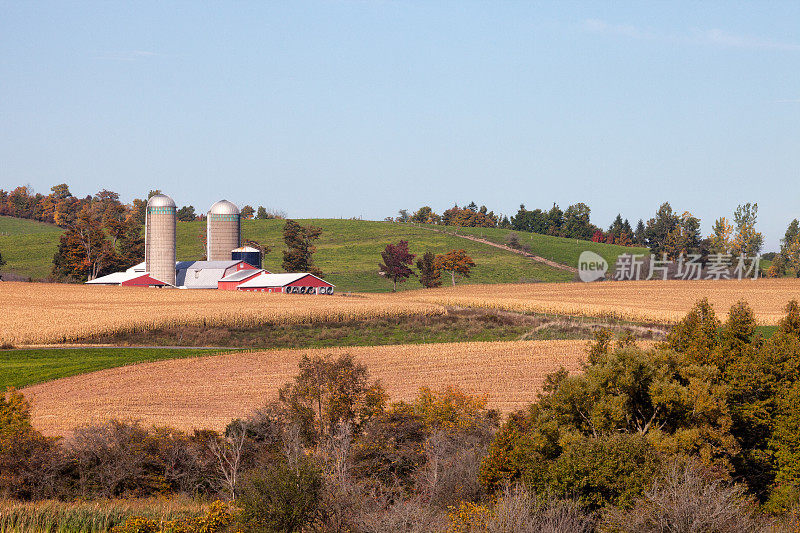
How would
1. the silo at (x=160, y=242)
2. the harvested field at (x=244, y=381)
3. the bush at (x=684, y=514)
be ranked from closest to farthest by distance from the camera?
the bush at (x=684, y=514) → the harvested field at (x=244, y=381) → the silo at (x=160, y=242)

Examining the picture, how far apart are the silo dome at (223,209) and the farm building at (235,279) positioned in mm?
10601

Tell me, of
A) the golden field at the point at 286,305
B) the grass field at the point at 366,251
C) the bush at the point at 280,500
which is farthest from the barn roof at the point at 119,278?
the bush at the point at 280,500

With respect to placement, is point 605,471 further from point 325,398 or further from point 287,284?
point 287,284

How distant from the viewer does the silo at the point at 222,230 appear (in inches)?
4235

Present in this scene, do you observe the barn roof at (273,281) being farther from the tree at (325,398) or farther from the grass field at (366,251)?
the tree at (325,398)

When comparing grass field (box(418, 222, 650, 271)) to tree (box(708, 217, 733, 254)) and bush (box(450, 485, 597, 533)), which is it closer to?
tree (box(708, 217, 733, 254))

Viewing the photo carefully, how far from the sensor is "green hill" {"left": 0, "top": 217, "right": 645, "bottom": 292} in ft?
461

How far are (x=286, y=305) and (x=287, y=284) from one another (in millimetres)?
17905

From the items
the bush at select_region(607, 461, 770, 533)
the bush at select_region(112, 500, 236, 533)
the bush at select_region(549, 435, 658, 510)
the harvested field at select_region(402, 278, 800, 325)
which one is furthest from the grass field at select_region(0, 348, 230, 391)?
the harvested field at select_region(402, 278, 800, 325)

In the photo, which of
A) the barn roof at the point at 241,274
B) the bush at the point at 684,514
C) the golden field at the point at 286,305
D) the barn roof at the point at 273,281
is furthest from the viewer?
the barn roof at the point at 241,274

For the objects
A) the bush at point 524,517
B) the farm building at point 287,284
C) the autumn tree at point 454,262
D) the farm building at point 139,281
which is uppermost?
the bush at point 524,517

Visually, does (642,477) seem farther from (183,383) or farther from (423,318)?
(423,318)

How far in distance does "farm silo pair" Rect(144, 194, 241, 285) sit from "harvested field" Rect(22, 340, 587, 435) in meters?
49.7

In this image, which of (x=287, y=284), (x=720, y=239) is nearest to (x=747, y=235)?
(x=720, y=239)
